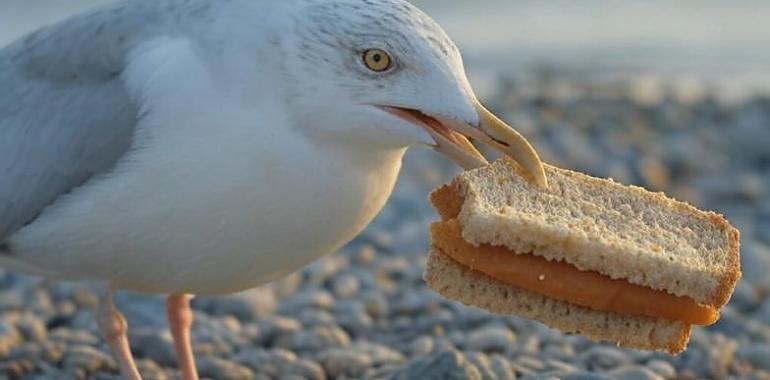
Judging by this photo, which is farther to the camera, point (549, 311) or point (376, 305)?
point (376, 305)

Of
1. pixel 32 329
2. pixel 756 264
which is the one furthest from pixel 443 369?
pixel 756 264

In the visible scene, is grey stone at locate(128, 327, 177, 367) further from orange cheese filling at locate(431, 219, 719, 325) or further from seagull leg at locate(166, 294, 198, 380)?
orange cheese filling at locate(431, 219, 719, 325)

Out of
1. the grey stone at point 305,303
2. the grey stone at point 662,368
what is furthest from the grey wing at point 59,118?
the grey stone at point 662,368

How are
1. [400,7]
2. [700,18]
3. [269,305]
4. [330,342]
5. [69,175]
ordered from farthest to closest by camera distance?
[700,18] < [269,305] < [330,342] < [69,175] < [400,7]

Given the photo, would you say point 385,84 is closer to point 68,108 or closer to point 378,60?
point 378,60

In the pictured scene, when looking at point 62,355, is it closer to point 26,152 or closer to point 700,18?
point 26,152

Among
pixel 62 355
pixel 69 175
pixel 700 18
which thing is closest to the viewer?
pixel 69 175

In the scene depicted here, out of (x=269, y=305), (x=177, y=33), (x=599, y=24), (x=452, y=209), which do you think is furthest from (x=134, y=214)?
(x=599, y=24)
